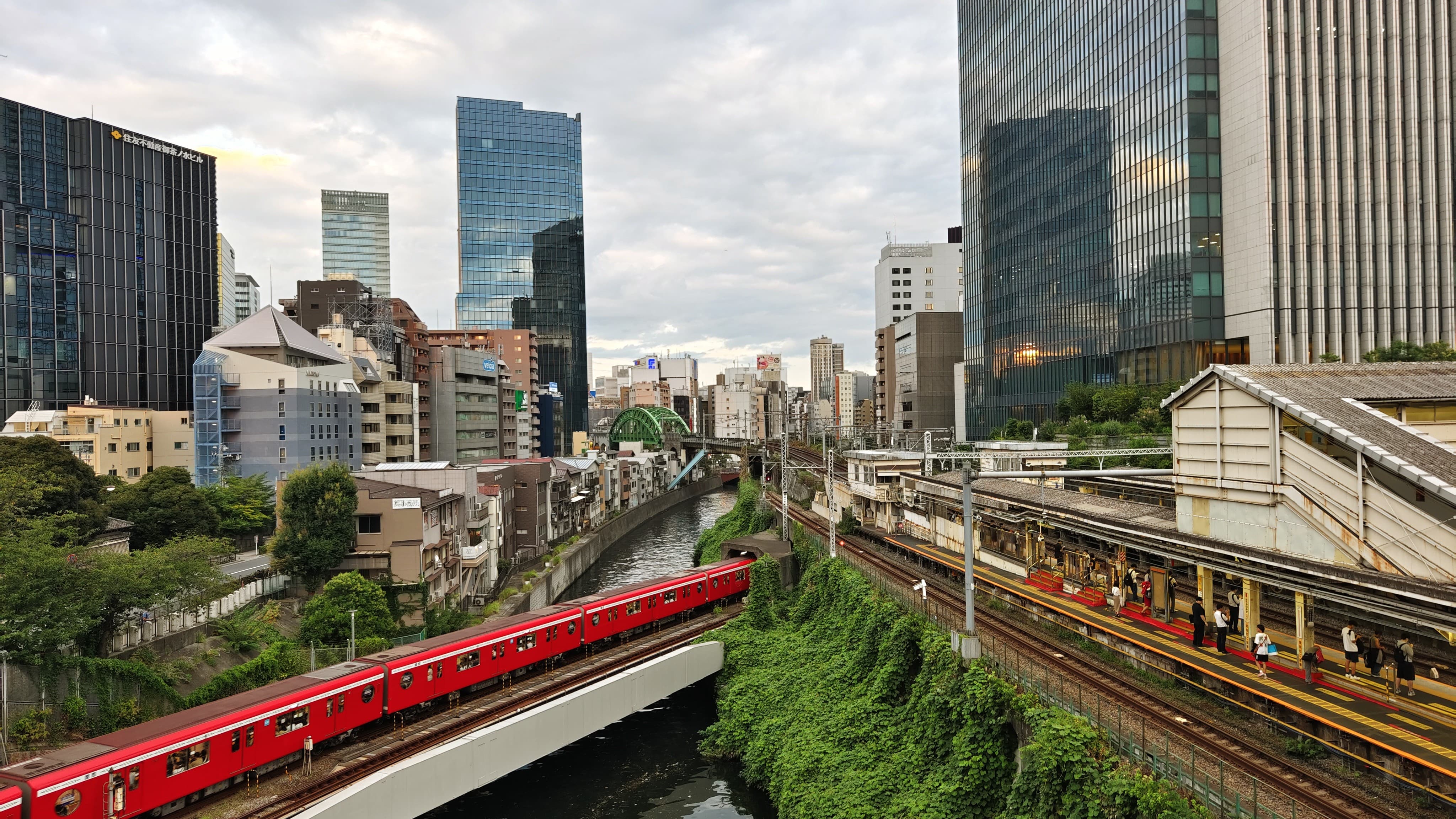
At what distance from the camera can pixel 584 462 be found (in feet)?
272

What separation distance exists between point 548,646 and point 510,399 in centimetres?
7164

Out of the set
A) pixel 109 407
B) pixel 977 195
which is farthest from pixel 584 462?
pixel 977 195

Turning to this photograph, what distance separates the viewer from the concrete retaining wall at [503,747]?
20406 mm

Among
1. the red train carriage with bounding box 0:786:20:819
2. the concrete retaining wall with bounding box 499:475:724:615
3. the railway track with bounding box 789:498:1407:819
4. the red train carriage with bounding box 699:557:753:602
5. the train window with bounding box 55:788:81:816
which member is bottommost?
the concrete retaining wall with bounding box 499:475:724:615

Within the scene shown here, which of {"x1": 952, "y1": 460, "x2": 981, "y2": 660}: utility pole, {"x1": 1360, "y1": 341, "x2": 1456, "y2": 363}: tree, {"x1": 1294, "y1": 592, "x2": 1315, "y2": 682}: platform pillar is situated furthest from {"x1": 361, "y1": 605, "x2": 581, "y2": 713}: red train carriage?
{"x1": 1360, "y1": 341, "x2": 1456, "y2": 363}: tree

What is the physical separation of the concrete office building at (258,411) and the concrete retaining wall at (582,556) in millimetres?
16995

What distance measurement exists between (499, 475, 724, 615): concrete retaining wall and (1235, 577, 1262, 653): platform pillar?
33.2 metres

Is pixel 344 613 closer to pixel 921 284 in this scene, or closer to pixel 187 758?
pixel 187 758

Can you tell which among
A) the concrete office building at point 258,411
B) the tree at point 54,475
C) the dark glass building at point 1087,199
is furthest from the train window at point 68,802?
the dark glass building at point 1087,199

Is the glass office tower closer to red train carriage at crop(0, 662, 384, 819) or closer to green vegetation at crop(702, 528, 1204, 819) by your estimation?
green vegetation at crop(702, 528, 1204, 819)

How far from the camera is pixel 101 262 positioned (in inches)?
2950

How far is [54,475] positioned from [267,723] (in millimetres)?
23101

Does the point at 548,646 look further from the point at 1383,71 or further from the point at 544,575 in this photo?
the point at 1383,71

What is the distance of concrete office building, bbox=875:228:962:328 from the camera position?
465ft
